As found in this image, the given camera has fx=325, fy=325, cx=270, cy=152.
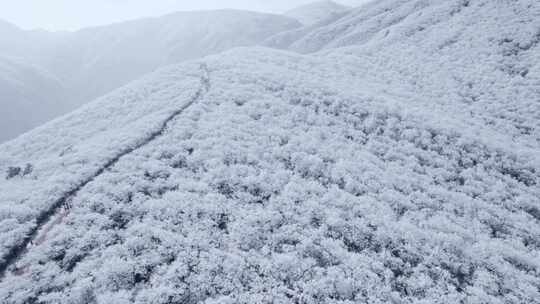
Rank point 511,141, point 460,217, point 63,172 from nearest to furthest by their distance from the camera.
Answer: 1. point 460,217
2. point 63,172
3. point 511,141

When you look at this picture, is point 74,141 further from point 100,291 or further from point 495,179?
point 495,179

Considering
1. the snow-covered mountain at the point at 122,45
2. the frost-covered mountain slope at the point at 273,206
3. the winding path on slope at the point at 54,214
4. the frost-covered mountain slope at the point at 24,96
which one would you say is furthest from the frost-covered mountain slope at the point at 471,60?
the snow-covered mountain at the point at 122,45

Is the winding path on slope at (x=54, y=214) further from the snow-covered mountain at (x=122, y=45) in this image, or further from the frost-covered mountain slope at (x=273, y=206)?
the snow-covered mountain at (x=122, y=45)

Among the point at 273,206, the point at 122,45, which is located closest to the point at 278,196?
the point at 273,206

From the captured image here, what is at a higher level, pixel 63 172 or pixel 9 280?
pixel 63 172

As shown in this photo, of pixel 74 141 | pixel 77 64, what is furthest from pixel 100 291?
pixel 77 64

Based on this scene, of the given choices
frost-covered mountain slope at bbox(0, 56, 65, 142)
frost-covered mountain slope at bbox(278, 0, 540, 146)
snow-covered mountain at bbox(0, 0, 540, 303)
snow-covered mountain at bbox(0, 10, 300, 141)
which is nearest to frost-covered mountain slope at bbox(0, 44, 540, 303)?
snow-covered mountain at bbox(0, 0, 540, 303)
